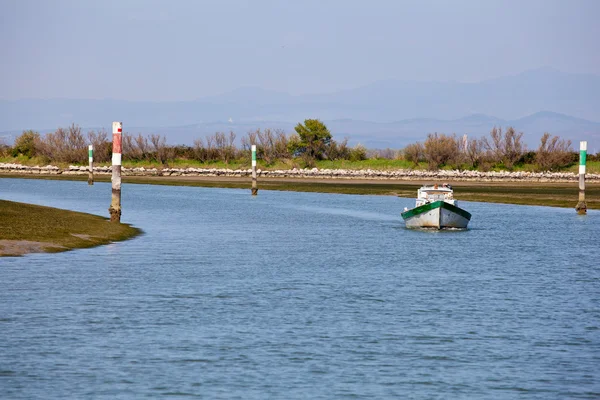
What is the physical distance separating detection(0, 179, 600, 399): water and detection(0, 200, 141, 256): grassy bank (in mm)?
1032

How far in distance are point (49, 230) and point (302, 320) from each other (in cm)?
1755

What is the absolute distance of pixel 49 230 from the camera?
3434 cm

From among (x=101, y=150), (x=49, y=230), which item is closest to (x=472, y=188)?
(x=49, y=230)

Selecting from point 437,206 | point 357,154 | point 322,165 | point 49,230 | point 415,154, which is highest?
point 415,154

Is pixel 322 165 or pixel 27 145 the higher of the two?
pixel 27 145

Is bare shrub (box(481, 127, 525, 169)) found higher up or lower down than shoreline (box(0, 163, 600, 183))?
higher up

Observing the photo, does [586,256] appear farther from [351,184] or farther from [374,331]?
[351,184]

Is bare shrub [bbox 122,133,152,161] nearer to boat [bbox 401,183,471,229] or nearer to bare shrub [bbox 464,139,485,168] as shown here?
bare shrub [bbox 464,139,485,168]

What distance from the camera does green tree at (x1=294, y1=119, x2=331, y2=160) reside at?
4749 inches

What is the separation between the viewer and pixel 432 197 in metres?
46.4

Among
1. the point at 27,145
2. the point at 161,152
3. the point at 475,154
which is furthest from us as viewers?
the point at 27,145

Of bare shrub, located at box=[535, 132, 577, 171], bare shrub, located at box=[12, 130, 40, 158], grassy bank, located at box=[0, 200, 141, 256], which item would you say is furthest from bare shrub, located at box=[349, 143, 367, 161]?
grassy bank, located at box=[0, 200, 141, 256]

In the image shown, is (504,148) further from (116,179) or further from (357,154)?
(116,179)

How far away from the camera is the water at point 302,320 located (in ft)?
46.7
